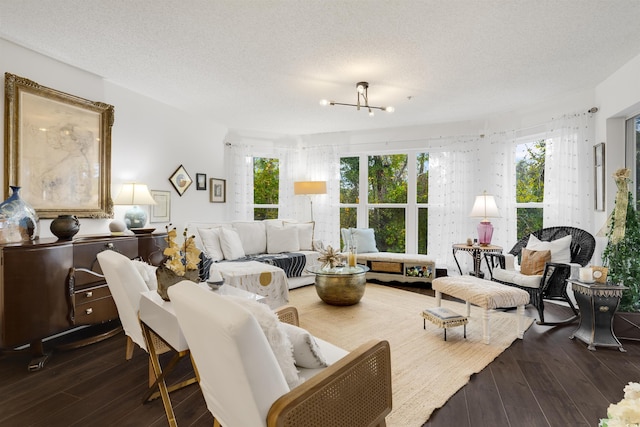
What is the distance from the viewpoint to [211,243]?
4438mm

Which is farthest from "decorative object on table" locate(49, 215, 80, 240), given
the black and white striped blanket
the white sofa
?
the black and white striped blanket

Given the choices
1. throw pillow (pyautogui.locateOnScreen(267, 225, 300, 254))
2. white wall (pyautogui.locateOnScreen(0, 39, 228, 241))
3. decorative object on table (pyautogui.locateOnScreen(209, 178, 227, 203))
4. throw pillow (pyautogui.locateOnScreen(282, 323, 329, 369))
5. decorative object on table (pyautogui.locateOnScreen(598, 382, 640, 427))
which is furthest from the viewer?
decorative object on table (pyautogui.locateOnScreen(209, 178, 227, 203))

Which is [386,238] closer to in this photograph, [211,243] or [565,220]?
[565,220]

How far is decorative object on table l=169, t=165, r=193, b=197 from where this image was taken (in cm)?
480

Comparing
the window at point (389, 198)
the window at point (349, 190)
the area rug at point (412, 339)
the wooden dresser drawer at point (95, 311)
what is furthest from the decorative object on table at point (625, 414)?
the window at point (349, 190)

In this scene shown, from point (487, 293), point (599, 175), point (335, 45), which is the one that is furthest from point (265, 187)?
point (599, 175)

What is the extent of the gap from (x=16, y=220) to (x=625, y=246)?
5126mm

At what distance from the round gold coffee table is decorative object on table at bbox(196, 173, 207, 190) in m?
2.48

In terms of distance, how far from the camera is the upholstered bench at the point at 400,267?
197 inches

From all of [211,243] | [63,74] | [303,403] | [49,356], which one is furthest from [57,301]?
[303,403]

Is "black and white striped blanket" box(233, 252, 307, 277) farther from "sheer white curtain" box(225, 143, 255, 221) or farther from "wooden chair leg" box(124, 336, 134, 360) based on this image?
"wooden chair leg" box(124, 336, 134, 360)

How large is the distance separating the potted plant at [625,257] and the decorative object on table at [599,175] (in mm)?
769

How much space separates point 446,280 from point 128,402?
2849 millimetres

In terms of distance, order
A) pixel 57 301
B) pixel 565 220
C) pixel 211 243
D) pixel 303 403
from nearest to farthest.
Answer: pixel 303 403 < pixel 57 301 < pixel 565 220 < pixel 211 243
